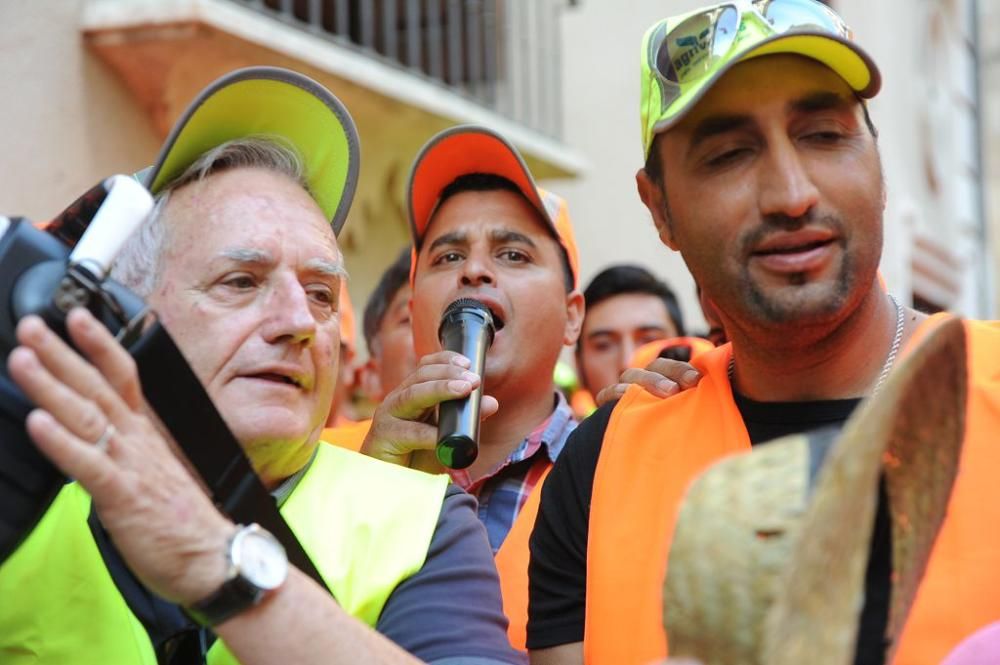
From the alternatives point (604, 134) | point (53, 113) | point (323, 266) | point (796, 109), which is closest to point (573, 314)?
point (323, 266)

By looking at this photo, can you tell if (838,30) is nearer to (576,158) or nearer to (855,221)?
(855,221)

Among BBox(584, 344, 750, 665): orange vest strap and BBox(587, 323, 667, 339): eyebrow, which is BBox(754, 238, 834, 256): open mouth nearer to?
BBox(584, 344, 750, 665): orange vest strap

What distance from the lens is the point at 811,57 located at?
2.42m

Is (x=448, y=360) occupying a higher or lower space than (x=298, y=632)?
lower

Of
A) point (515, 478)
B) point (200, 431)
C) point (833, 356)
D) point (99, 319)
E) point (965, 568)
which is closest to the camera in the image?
point (99, 319)

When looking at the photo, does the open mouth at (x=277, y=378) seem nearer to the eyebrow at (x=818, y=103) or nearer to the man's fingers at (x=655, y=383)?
the man's fingers at (x=655, y=383)

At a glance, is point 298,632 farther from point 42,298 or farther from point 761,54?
point 761,54

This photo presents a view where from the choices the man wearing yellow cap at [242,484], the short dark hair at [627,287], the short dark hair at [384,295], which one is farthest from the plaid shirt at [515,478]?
the short dark hair at [627,287]

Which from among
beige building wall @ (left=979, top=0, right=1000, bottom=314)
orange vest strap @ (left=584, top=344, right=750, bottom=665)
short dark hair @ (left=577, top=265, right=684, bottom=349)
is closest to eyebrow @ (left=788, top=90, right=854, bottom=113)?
orange vest strap @ (left=584, top=344, right=750, bottom=665)

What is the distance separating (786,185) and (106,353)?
3.83 feet

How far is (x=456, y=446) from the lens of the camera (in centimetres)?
283

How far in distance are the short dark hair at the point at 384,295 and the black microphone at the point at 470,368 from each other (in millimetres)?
1515

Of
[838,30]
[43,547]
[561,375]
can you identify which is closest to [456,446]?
[43,547]

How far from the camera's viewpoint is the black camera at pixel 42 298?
1.71m
